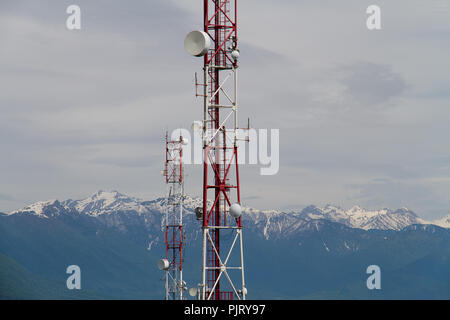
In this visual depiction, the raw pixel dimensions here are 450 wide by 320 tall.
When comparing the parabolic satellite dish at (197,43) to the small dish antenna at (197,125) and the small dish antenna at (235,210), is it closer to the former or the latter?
the small dish antenna at (197,125)

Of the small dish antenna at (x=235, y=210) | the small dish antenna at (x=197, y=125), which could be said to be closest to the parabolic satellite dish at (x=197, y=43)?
the small dish antenna at (x=197, y=125)

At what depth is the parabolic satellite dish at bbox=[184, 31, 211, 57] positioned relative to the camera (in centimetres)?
4966

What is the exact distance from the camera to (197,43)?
49.9 meters

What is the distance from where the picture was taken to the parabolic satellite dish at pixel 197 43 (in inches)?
1955

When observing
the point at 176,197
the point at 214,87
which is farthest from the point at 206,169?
the point at 176,197

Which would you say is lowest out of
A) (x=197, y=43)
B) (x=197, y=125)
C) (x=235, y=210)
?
(x=235, y=210)

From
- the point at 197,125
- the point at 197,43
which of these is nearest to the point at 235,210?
the point at 197,125

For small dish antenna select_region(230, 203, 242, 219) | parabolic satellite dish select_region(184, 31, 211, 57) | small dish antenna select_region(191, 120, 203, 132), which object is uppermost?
parabolic satellite dish select_region(184, 31, 211, 57)

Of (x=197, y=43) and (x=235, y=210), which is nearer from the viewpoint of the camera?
(x=197, y=43)

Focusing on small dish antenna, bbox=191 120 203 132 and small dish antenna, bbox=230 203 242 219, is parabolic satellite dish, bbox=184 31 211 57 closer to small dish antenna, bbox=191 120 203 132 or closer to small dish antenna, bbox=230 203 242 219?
small dish antenna, bbox=191 120 203 132

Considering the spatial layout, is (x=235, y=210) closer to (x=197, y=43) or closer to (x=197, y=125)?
(x=197, y=125)

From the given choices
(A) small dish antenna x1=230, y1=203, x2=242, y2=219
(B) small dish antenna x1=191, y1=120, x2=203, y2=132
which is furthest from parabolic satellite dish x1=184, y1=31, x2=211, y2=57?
(A) small dish antenna x1=230, y1=203, x2=242, y2=219

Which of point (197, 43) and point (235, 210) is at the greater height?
point (197, 43)

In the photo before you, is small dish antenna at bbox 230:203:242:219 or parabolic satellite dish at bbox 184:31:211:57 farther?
small dish antenna at bbox 230:203:242:219
